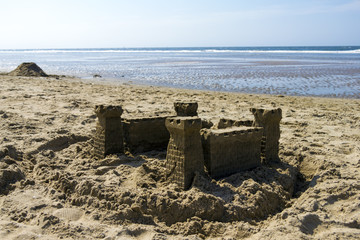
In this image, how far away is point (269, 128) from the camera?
4.87m

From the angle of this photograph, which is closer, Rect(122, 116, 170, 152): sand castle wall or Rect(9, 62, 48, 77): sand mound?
Rect(122, 116, 170, 152): sand castle wall

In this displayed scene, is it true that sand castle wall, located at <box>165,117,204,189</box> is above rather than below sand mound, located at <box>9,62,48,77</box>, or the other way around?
above

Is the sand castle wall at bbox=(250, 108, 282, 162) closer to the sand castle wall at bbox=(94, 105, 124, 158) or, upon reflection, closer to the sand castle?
the sand castle

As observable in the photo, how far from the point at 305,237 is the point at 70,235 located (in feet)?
7.03

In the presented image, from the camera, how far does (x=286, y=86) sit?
48.3 feet

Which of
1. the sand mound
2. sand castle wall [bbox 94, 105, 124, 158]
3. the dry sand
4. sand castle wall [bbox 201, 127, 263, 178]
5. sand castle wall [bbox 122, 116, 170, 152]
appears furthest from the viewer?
the sand mound

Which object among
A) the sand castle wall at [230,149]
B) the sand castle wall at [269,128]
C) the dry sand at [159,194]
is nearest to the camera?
the dry sand at [159,194]

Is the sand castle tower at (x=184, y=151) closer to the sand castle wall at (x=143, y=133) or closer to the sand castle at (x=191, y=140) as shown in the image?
the sand castle at (x=191, y=140)

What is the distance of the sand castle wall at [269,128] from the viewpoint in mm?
4777

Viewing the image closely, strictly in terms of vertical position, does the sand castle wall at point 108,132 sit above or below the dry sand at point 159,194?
above

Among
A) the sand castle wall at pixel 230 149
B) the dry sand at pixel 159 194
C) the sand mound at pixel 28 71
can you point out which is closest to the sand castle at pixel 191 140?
the sand castle wall at pixel 230 149

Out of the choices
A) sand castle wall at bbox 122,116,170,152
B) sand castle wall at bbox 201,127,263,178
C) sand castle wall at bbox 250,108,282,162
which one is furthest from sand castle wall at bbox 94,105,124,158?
sand castle wall at bbox 250,108,282,162

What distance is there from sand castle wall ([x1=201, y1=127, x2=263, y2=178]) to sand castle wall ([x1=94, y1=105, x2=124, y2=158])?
1.37 metres

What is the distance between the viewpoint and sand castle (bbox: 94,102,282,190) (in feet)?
13.3
